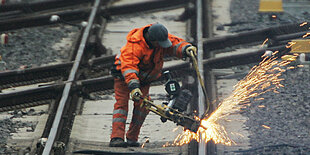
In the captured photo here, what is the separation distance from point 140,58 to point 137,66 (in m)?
0.15

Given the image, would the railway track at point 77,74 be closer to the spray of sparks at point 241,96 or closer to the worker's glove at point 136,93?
the spray of sparks at point 241,96

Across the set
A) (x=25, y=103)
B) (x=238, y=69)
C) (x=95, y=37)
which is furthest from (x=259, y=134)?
(x=95, y=37)

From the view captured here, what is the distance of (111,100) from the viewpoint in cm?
813

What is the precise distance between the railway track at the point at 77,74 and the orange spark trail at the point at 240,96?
31 centimetres

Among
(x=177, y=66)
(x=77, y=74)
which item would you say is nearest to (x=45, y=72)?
(x=77, y=74)

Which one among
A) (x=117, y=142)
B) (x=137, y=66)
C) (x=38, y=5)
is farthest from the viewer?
(x=38, y=5)

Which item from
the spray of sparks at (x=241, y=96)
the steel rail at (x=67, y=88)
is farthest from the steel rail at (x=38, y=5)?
the spray of sparks at (x=241, y=96)

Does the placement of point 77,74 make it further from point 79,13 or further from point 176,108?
point 79,13

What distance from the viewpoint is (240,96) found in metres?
7.80

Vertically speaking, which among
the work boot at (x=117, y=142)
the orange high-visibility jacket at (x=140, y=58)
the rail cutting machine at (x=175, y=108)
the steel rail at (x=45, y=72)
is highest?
the steel rail at (x=45, y=72)

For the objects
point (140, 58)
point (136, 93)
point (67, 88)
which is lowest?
point (136, 93)

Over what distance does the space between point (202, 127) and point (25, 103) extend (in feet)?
8.83

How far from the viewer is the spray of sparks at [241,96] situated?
265 inches

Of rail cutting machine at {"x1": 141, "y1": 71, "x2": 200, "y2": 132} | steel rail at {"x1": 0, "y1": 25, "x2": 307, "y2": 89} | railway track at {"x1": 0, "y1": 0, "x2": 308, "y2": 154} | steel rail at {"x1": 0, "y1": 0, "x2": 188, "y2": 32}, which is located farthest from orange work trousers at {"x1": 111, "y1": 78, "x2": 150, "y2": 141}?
steel rail at {"x1": 0, "y1": 0, "x2": 188, "y2": 32}
